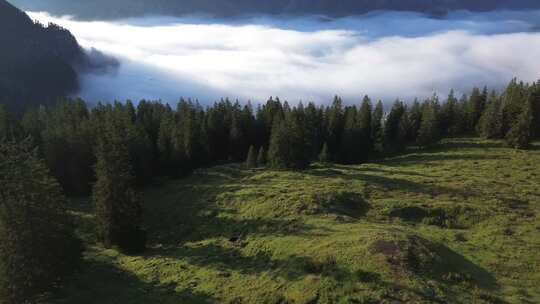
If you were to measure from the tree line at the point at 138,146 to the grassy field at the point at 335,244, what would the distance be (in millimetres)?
5622

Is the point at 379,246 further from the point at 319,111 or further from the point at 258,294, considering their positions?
the point at 319,111

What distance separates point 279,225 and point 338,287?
56.3 feet

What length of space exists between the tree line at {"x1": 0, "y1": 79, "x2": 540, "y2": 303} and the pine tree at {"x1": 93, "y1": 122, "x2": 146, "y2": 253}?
122 millimetres

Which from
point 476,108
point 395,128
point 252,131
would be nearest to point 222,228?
point 252,131

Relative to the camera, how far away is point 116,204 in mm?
48219

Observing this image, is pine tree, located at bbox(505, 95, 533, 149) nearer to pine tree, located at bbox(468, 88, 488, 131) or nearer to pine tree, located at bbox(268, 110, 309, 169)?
pine tree, located at bbox(468, 88, 488, 131)

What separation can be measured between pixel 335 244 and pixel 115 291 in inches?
868

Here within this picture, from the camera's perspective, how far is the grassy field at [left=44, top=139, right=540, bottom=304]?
33.1m

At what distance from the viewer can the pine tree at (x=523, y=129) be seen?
315 feet

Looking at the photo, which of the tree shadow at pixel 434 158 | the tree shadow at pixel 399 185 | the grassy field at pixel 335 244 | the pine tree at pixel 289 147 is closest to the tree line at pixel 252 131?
the pine tree at pixel 289 147

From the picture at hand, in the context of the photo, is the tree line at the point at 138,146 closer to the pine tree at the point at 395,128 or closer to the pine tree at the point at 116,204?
the pine tree at the point at 116,204

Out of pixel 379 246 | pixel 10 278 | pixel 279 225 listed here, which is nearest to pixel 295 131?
pixel 279 225

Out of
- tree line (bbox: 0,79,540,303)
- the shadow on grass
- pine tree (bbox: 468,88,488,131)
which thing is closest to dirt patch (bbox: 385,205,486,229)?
the shadow on grass

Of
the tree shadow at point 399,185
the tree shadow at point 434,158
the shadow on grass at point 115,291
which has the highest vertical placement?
the tree shadow at point 434,158
